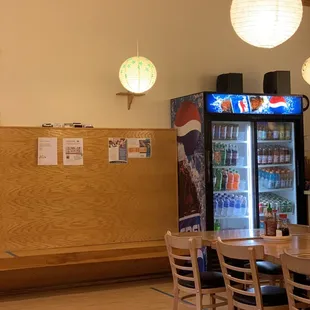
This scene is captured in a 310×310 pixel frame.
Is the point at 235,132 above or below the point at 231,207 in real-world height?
above

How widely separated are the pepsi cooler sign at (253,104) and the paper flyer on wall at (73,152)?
1484 millimetres

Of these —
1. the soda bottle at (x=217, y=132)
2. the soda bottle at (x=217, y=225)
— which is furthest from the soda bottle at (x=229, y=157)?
the soda bottle at (x=217, y=225)

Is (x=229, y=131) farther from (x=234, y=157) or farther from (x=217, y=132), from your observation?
(x=234, y=157)

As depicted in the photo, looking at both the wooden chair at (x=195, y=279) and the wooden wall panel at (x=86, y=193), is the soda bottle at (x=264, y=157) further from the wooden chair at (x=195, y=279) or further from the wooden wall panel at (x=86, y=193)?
the wooden chair at (x=195, y=279)

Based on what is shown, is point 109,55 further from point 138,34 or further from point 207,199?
point 207,199

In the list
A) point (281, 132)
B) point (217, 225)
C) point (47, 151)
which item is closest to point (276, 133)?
point (281, 132)

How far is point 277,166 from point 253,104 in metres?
0.92

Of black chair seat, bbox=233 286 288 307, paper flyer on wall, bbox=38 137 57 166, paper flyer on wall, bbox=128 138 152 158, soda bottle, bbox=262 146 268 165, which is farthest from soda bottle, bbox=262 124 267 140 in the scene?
black chair seat, bbox=233 286 288 307

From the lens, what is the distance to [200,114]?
20.7 ft

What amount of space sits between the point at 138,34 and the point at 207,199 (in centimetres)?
214

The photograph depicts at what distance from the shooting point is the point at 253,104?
259 inches

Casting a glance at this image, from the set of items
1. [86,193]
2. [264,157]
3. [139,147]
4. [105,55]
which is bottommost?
[86,193]

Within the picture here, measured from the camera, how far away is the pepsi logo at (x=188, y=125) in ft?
21.0

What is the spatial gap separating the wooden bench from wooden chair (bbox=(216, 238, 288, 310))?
7.53ft
